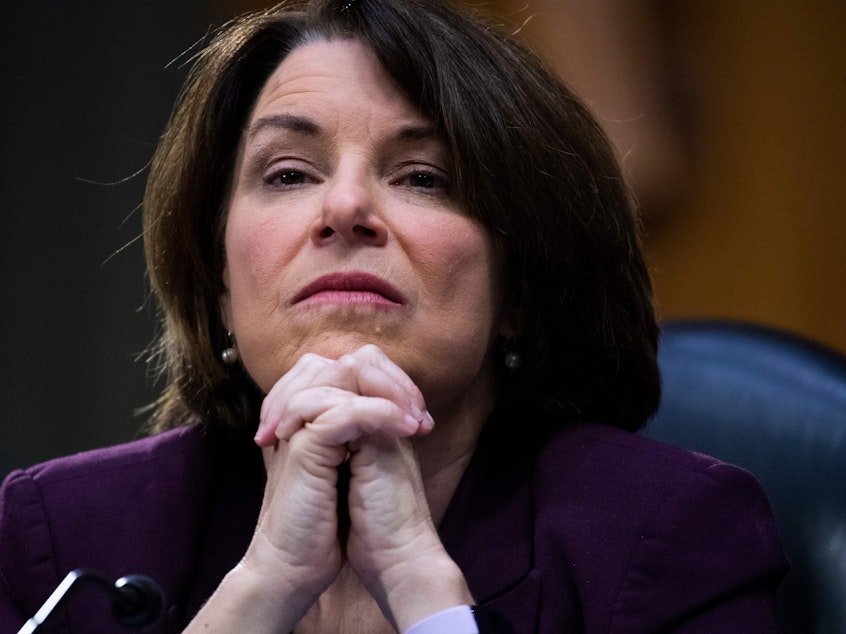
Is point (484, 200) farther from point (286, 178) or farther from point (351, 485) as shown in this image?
point (351, 485)

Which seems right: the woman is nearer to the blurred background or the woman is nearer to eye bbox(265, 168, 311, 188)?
eye bbox(265, 168, 311, 188)

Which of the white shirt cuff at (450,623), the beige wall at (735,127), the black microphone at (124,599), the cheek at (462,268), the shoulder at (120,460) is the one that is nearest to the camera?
the black microphone at (124,599)

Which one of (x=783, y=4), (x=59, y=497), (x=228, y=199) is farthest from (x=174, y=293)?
(x=783, y=4)

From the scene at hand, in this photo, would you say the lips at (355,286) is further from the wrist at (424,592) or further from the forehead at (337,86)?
the wrist at (424,592)

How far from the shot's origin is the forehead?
1.66 meters

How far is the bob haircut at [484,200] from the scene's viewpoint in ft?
5.46

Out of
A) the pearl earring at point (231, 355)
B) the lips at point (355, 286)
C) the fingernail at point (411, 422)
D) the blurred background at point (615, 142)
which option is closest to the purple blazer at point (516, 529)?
the pearl earring at point (231, 355)

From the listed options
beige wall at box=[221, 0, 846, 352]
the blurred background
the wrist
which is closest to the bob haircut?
the wrist

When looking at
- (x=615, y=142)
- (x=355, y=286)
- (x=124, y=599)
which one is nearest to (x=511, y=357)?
(x=355, y=286)

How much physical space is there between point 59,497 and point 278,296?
0.46 metres

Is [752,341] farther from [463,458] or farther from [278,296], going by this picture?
[278,296]

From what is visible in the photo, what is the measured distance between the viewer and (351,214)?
61.2 inches

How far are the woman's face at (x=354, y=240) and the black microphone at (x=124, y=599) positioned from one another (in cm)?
51

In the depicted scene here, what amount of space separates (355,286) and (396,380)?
14 cm
